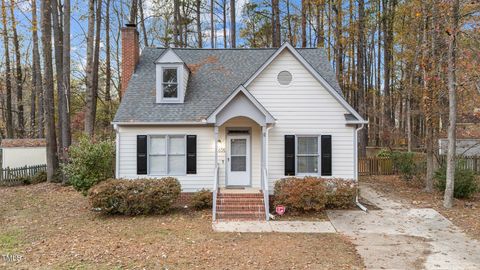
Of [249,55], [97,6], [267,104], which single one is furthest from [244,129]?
[97,6]

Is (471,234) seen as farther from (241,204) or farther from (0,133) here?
(0,133)

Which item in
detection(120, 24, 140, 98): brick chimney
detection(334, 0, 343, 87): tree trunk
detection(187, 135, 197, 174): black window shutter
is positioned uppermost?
detection(334, 0, 343, 87): tree trunk

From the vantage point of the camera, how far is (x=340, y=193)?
37.0 feet

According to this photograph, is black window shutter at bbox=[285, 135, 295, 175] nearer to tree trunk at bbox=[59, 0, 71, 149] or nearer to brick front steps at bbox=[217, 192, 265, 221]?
brick front steps at bbox=[217, 192, 265, 221]

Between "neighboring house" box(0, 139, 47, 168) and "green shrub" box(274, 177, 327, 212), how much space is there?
1627cm

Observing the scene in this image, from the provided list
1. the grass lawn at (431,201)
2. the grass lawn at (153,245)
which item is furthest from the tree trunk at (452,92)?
the grass lawn at (153,245)

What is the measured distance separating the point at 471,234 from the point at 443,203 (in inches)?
134

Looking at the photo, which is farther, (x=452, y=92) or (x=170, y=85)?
(x=170, y=85)

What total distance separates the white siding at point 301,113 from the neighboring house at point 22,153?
598 inches

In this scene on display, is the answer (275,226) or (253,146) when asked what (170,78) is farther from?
(275,226)

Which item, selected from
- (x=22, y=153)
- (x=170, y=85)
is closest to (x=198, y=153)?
(x=170, y=85)

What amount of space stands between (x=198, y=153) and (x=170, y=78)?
315 centimetres

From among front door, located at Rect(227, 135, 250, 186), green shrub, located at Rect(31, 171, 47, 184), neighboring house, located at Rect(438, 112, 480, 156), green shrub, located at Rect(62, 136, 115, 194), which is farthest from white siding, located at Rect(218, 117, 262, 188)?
green shrub, located at Rect(31, 171, 47, 184)

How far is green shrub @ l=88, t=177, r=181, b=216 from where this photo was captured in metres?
10.3
